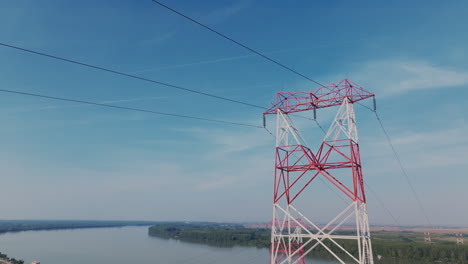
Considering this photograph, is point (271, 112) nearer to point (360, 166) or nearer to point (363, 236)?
point (360, 166)

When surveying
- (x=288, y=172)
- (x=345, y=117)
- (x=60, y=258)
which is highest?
(x=345, y=117)

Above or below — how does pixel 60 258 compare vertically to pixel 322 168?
below

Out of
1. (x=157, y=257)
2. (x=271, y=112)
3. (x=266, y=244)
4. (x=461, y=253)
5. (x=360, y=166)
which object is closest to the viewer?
(x=360, y=166)

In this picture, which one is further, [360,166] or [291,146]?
[291,146]

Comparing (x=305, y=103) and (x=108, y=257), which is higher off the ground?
(x=305, y=103)

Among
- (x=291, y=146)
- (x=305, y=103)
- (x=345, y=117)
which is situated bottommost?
(x=291, y=146)

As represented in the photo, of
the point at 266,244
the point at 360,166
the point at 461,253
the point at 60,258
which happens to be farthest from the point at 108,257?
the point at 461,253

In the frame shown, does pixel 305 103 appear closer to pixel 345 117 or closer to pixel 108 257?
pixel 345 117

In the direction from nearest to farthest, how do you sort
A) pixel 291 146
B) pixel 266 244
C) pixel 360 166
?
pixel 360 166 → pixel 291 146 → pixel 266 244

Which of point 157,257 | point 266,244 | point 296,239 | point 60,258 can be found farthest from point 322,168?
point 266,244

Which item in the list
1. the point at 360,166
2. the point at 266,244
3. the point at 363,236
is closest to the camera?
the point at 363,236
